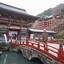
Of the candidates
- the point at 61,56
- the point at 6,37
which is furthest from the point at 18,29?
the point at 61,56

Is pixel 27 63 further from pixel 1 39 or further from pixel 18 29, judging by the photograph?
pixel 18 29

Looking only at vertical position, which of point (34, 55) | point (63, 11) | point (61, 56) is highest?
point (63, 11)

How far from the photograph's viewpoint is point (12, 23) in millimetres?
18812

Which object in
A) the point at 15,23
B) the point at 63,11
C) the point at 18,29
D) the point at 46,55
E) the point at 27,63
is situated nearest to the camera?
the point at 46,55

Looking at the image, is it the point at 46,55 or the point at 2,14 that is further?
the point at 2,14

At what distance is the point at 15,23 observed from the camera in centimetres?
1944

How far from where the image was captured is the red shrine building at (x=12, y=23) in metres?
17.1

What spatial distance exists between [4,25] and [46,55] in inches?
363

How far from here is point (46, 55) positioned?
10.7 metres

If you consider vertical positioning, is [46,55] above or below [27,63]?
above

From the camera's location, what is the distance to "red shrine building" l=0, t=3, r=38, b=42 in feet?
56.2

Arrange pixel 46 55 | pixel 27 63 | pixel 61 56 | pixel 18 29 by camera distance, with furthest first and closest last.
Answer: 1. pixel 18 29
2. pixel 27 63
3. pixel 46 55
4. pixel 61 56

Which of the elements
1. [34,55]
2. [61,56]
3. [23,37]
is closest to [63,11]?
[23,37]

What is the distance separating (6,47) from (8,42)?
0.73m
